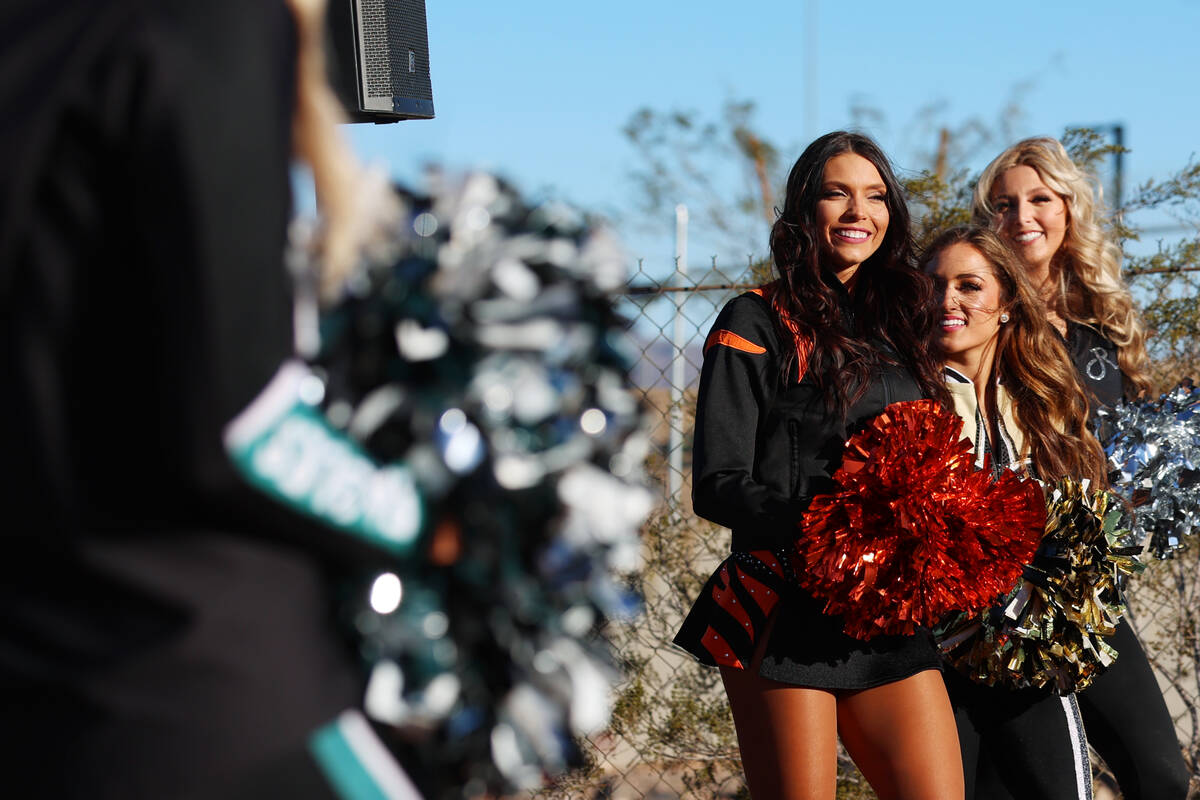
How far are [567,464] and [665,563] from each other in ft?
10.7

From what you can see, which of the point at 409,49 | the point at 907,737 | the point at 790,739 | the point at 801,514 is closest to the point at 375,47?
the point at 409,49

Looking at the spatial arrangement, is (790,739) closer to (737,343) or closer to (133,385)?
(737,343)

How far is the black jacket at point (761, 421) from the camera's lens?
2711 mm

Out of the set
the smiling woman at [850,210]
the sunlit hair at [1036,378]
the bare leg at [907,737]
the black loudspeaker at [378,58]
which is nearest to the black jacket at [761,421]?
the smiling woman at [850,210]

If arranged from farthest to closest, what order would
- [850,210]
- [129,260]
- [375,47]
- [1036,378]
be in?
[375,47]
[1036,378]
[850,210]
[129,260]

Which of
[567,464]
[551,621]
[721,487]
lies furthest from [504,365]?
[721,487]

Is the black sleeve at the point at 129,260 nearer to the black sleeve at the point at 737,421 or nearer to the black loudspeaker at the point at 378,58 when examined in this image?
the black sleeve at the point at 737,421

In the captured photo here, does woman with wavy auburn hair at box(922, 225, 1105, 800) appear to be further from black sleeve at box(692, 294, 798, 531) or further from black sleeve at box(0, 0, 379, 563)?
black sleeve at box(0, 0, 379, 563)

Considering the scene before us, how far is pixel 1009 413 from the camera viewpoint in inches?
127

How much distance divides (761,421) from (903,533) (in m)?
0.42

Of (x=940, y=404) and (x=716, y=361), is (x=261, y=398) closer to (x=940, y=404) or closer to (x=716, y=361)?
(x=716, y=361)

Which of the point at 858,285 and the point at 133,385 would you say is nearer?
the point at 133,385

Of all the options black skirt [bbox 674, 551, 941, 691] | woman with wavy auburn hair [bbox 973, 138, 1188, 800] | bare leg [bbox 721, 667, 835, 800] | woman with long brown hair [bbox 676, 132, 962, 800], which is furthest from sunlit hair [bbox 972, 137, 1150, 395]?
bare leg [bbox 721, 667, 835, 800]

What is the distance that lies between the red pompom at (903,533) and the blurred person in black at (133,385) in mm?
1640
